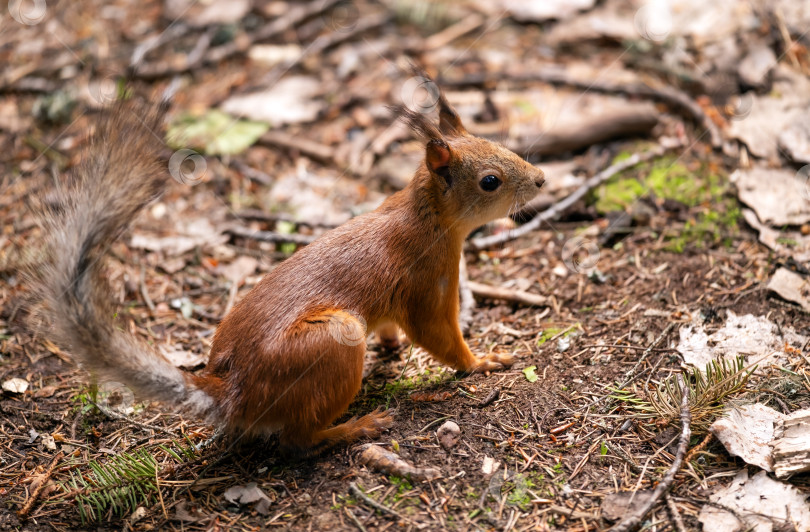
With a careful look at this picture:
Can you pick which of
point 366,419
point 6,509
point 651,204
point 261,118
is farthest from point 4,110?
point 651,204

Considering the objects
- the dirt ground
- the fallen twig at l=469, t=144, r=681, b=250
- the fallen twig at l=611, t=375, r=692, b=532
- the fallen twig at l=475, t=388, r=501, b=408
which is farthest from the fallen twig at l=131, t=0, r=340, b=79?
the fallen twig at l=611, t=375, r=692, b=532

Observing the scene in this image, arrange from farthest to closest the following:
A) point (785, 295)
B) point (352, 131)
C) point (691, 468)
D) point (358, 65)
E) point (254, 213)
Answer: point (358, 65)
point (352, 131)
point (254, 213)
point (785, 295)
point (691, 468)

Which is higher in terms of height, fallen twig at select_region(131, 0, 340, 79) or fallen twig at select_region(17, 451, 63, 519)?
fallen twig at select_region(131, 0, 340, 79)

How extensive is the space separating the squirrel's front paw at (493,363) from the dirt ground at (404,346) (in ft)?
0.15

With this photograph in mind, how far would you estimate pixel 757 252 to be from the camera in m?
4.11

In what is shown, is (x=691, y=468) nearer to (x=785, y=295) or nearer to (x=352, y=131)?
(x=785, y=295)

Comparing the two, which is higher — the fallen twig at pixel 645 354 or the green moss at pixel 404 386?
the fallen twig at pixel 645 354

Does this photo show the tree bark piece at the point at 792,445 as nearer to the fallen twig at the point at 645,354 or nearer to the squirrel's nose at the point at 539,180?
the fallen twig at the point at 645,354

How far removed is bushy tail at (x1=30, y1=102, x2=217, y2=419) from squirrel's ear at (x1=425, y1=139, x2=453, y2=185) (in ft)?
4.30

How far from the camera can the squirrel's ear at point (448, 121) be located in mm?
3820

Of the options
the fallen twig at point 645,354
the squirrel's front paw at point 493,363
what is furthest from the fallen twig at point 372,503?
the fallen twig at point 645,354

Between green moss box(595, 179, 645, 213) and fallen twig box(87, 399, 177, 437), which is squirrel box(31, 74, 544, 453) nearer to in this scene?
fallen twig box(87, 399, 177, 437)

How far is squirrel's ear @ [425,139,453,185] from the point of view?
3447 millimetres

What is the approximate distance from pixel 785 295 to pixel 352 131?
3.81 metres
